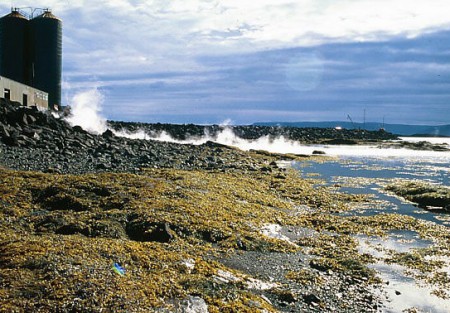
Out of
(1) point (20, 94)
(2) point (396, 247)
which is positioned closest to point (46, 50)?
(1) point (20, 94)

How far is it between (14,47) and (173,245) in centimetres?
5704

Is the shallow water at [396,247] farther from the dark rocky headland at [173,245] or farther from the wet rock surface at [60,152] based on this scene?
the wet rock surface at [60,152]

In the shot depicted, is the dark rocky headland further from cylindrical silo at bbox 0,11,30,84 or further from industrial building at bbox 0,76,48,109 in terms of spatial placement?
cylindrical silo at bbox 0,11,30,84

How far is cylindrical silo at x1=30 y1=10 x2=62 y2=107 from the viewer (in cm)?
5672

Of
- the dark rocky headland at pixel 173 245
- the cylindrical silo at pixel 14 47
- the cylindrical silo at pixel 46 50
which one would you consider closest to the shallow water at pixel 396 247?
the dark rocky headland at pixel 173 245

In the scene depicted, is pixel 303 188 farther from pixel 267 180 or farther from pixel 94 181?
pixel 94 181

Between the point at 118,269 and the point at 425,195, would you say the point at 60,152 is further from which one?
the point at 425,195

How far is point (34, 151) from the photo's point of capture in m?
23.6

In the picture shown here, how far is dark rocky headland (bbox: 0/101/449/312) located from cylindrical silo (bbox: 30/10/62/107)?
4057cm

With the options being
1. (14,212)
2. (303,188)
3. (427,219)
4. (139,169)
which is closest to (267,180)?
(303,188)

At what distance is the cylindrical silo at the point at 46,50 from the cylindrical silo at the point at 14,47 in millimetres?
1113

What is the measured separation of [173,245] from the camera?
10.6 metres

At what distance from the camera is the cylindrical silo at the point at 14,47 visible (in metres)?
56.8

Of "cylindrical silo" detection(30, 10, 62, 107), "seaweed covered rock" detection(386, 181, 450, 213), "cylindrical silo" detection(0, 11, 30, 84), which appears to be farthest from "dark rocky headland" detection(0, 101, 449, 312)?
"cylindrical silo" detection(0, 11, 30, 84)
